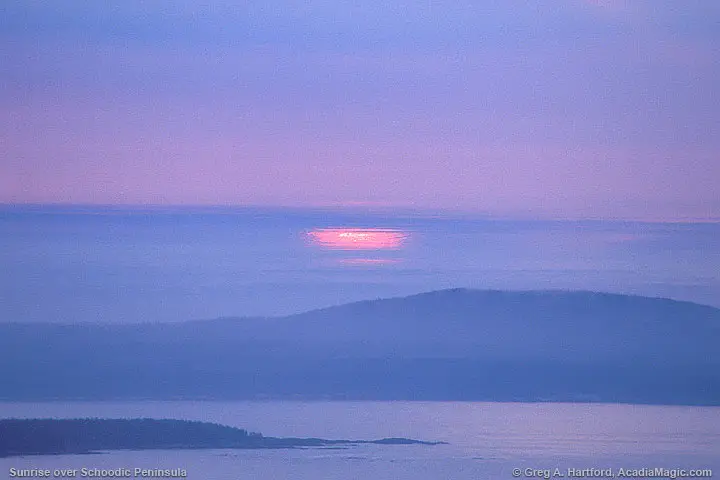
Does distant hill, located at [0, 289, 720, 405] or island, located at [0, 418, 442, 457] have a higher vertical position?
distant hill, located at [0, 289, 720, 405]

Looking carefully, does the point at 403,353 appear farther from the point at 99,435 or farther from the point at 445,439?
the point at 99,435

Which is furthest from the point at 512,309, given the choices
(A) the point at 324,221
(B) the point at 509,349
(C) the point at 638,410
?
(A) the point at 324,221

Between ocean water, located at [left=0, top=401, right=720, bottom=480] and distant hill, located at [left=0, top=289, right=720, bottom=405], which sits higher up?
distant hill, located at [left=0, top=289, right=720, bottom=405]

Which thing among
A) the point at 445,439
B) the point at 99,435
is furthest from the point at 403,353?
the point at 99,435
